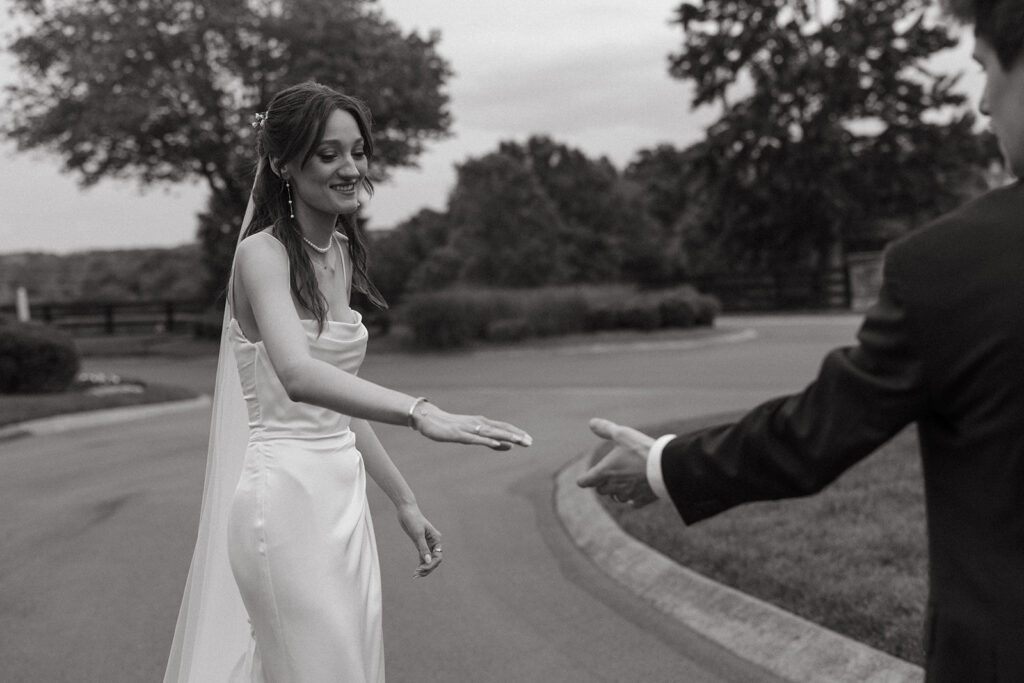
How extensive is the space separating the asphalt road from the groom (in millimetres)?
3233

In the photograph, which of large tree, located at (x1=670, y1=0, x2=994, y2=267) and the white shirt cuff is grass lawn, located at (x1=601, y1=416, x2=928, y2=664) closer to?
the white shirt cuff

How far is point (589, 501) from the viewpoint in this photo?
28.5 feet

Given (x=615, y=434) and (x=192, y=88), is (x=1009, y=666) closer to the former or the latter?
(x=615, y=434)

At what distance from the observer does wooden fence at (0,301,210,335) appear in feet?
152

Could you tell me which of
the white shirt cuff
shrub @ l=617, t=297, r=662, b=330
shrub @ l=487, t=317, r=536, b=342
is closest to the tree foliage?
shrub @ l=617, t=297, r=662, b=330

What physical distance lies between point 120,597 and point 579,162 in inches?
1598

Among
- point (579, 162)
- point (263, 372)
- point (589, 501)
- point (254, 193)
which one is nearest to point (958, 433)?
point (263, 372)

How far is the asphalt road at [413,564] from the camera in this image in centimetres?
545

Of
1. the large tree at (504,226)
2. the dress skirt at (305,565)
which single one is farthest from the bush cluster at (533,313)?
the dress skirt at (305,565)

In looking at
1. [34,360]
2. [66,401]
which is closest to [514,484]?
[66,401]

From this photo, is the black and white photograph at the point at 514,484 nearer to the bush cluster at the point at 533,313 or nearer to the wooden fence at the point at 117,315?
the bush cluster at the point at 533,313

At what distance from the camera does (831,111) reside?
132 feet

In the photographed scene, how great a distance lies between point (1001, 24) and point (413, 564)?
6.17 m

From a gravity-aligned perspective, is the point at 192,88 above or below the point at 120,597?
above
